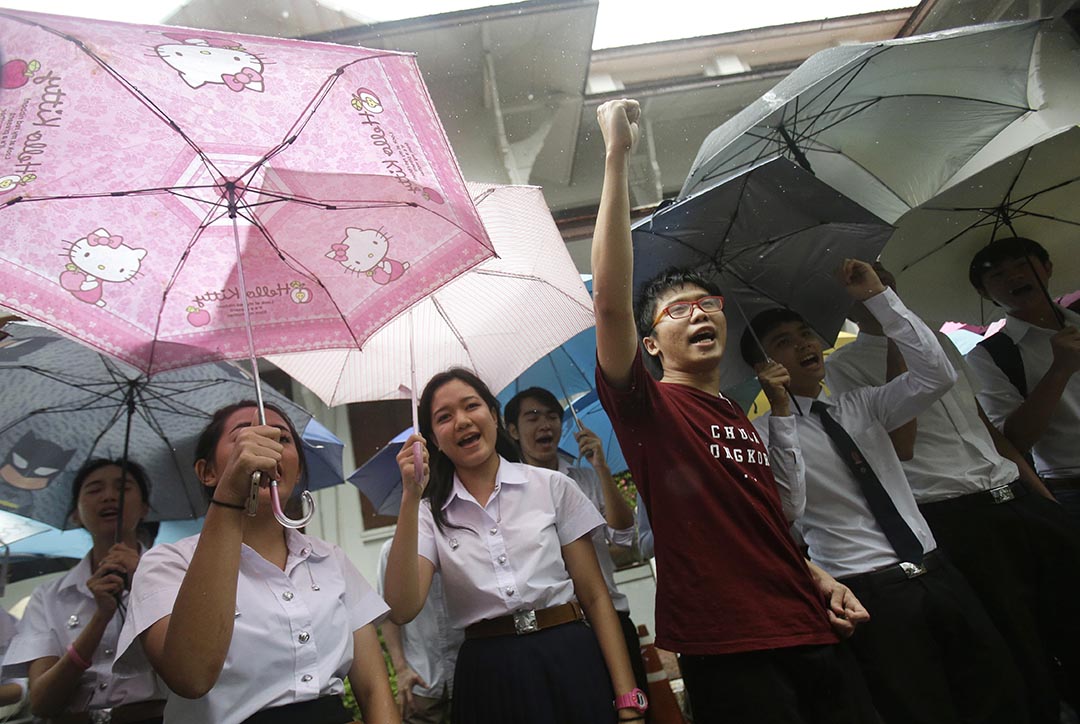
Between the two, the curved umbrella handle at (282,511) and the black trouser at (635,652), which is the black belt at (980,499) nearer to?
the black trouser at (635,652)

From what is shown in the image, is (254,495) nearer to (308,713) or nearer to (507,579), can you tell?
(308,713)

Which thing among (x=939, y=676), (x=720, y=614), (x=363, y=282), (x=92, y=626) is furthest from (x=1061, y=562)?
(x=92, y=626)

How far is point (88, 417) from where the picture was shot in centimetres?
292

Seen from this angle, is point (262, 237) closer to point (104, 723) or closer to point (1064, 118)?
point (104, 723)

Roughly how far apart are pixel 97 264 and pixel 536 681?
1851 millimetres

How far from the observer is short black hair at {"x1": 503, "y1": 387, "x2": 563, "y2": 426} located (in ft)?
11.7

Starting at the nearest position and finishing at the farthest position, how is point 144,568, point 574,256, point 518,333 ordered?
1. point 144,568
2. point 518,333
3. point 574,256

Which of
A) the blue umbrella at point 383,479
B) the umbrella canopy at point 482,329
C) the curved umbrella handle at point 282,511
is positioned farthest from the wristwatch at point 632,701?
the blue umbrella at point 383,479

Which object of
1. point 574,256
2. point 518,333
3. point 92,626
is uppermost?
point 574,256

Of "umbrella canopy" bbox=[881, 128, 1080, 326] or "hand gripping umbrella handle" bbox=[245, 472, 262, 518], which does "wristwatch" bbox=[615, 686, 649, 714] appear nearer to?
"hand gripping umbrella handle" bbox=[245, 472, 262, 518]

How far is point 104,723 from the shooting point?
247 cm

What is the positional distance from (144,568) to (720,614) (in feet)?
5.14

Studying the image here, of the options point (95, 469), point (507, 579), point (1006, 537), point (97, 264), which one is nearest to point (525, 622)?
point (507, 579)

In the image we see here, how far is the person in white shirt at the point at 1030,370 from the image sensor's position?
3.09m
